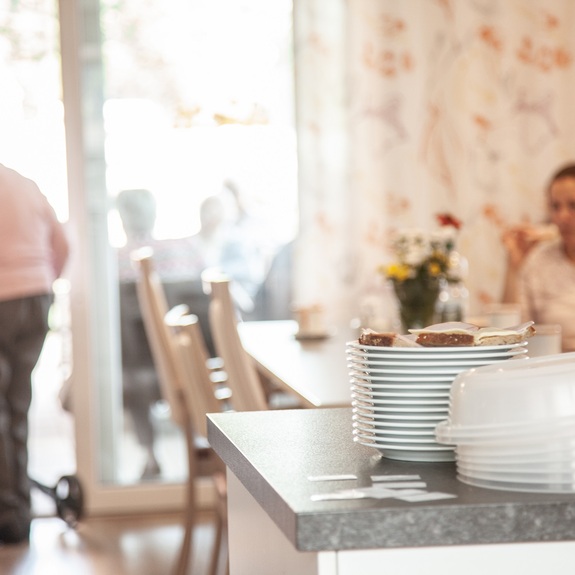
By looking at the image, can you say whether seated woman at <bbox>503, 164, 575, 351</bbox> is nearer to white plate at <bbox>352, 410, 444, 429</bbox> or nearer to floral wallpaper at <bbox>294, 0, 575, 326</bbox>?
floral wallpaper at <bbox>294, 0, 575, 326</bbox>

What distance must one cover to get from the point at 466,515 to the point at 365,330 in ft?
1.13

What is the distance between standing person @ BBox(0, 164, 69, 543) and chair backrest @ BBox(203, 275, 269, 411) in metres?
1.51

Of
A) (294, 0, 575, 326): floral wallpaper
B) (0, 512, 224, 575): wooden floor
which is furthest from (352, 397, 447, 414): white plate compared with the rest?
(294, 0, 575, 326): floral wallpaper

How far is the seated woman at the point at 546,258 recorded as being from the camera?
4.10 metres

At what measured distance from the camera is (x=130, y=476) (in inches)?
189

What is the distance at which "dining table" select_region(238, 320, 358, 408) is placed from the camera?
2.36 meters

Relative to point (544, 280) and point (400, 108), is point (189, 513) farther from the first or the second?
point (400, 108)

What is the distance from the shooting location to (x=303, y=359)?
315 cm

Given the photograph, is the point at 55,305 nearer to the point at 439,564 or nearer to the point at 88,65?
the point at 88,65

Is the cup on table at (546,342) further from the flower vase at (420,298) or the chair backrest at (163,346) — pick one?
the chair backrest at (163,346)

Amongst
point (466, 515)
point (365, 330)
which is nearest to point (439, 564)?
point (466, 515)

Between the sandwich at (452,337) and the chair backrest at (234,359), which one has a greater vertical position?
the sandwich at (452,337)

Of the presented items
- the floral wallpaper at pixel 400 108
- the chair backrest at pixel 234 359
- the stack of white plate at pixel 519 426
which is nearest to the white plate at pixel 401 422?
the stack of white plate at pixel 519 426

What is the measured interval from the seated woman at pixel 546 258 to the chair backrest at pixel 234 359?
5.01ft
